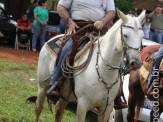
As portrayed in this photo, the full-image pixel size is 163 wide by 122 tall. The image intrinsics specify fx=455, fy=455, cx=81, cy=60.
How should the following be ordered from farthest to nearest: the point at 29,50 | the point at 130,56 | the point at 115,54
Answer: the point at 29,50, the point at 115,54, the point at 130,56

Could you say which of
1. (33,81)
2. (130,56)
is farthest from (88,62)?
(33,81)

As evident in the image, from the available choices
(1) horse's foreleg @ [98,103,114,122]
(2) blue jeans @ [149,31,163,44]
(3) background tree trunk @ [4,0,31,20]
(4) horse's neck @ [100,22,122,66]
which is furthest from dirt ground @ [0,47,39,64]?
(4) horse's neck @ [100,22,122,66]

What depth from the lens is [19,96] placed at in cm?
1134

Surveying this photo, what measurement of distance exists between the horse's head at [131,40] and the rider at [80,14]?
3.40ft

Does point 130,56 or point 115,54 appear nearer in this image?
point 130,56

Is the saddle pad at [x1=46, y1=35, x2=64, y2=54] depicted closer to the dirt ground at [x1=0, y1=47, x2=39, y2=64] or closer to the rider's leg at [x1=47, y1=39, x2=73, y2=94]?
the rider's leg at [x1=47, y1=39, x2=73, y2=94]

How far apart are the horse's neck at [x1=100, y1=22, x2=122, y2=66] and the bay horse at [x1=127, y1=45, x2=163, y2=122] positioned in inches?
70.5

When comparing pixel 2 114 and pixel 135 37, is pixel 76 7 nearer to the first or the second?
pixel 135 37

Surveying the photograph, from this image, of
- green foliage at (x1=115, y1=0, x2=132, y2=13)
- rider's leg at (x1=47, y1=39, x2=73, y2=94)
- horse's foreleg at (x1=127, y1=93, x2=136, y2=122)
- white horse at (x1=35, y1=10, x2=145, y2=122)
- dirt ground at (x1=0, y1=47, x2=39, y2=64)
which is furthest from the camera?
green foliage at (x1=115, y1=0, x2=132, y2=13)

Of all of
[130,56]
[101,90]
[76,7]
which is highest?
[76,7]

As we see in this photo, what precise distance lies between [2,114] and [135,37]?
4.05m

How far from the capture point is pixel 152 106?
29.4 feet

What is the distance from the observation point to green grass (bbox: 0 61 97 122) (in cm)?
926

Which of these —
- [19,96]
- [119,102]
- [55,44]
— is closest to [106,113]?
[119,102]
